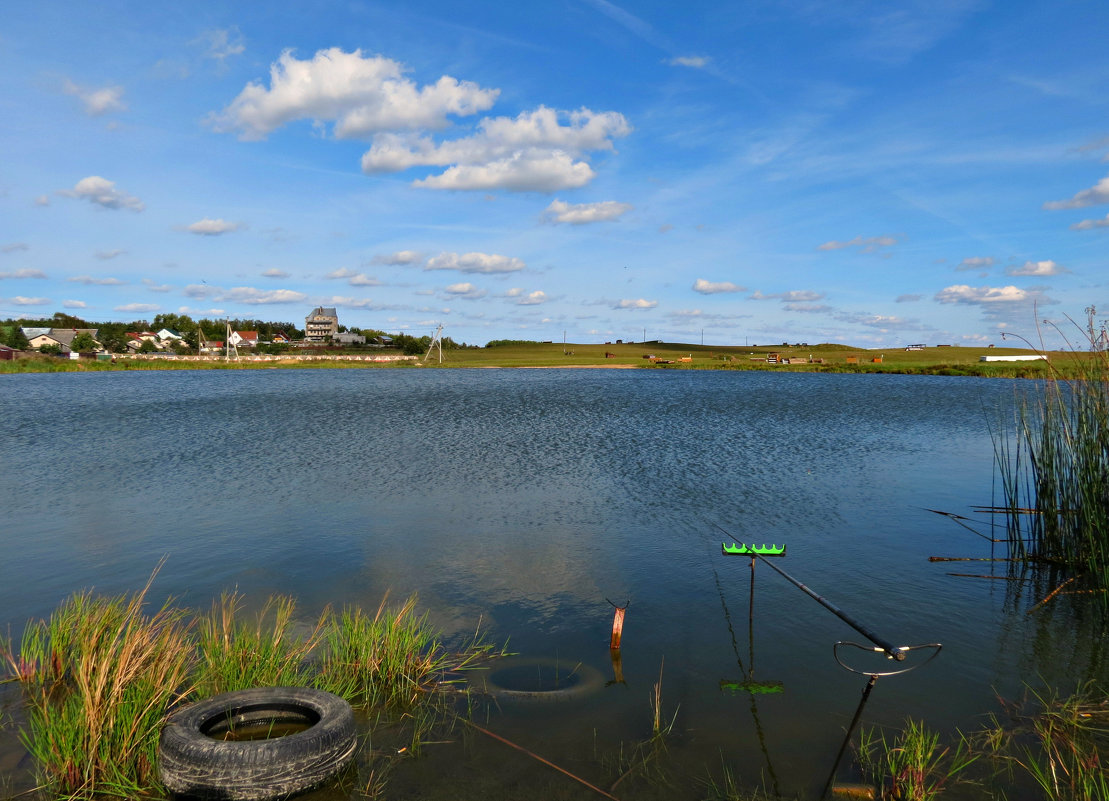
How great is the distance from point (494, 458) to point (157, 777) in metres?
20.9

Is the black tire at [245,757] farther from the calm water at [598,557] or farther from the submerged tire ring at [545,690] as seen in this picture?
the submerged tire ring at [545,690]

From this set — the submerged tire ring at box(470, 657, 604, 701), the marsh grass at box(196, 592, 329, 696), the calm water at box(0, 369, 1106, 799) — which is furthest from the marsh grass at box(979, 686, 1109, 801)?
the marsh grass at box(196, 592, 329, 696)

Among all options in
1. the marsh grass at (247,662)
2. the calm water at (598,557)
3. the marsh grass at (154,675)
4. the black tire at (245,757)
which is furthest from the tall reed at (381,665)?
the black tire at (245,757)

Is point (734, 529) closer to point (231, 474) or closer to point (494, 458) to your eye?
point (494, 458)

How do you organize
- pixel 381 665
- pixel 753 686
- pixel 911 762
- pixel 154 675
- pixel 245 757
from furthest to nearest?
pixel 753 686 < pixel 381 665 < pixel 154 675 < pixel 911 762 < pixel 245 757

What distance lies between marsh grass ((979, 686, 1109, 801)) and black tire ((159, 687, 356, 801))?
23.1 ft

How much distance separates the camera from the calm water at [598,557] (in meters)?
8.23

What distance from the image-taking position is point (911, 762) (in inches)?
265

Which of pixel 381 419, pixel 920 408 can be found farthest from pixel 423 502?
pixel 920 408

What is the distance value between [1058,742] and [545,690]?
613 cm

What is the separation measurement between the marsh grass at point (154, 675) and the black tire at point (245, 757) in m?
0.38

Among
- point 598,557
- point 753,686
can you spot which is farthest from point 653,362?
point 753,686

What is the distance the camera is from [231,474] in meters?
23.8

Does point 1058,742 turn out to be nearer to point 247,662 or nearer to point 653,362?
point 247,662
